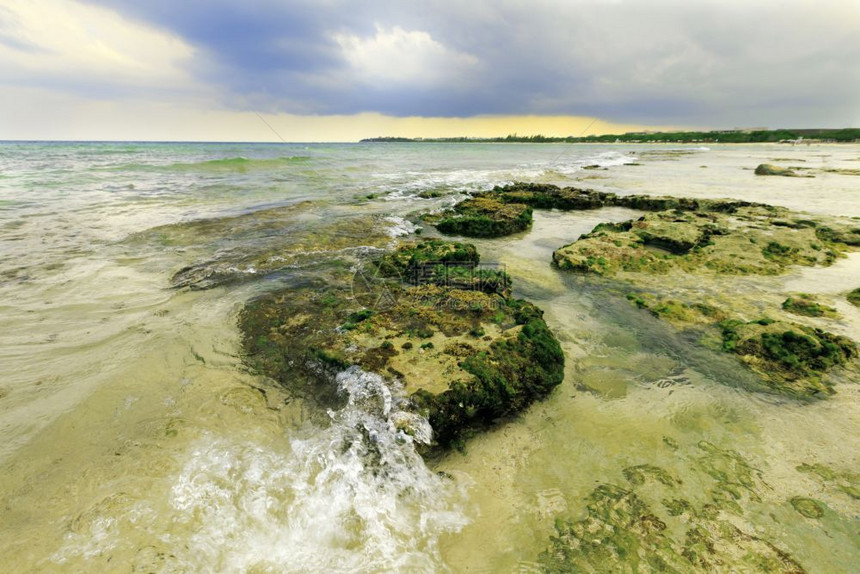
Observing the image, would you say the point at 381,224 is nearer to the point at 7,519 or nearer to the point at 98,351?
the point at 98,351

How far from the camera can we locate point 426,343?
16.9 ft

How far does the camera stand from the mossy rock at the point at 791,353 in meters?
4.68

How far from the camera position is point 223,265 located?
856cm

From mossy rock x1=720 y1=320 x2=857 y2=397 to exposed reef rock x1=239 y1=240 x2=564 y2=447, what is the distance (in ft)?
9.65

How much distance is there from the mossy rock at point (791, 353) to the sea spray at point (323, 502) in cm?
482

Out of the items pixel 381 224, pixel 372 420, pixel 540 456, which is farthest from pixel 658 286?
pixel 381 224

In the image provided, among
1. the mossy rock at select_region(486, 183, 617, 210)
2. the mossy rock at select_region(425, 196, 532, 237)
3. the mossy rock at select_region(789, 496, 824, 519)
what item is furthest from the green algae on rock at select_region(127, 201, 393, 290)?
the mossy rock at select_region(789, 496, 824, 519)

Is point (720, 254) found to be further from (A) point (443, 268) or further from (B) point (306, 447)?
(B) point (306, 447)

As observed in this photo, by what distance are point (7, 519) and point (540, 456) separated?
4794 millimetres

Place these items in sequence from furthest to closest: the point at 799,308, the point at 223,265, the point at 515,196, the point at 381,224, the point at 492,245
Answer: the point at 515,196, the point at 381,224, the point at 492,245, the point at 223,265, the point at 799,308

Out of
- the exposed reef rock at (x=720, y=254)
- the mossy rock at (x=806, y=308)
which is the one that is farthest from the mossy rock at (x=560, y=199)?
the mossy rock at (x=806, y=308)

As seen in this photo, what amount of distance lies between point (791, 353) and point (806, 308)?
226cm

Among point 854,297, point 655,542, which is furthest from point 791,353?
point 655,542

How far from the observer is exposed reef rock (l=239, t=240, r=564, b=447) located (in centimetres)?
422
